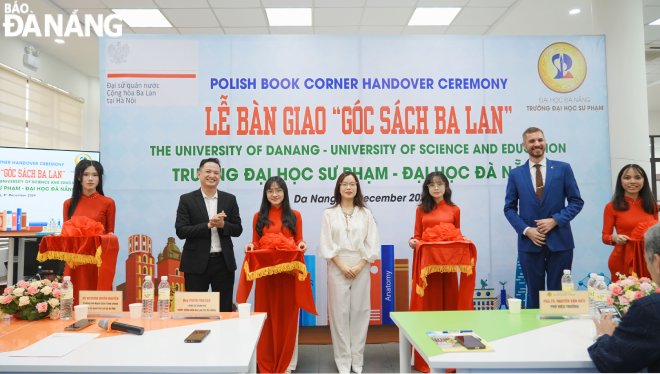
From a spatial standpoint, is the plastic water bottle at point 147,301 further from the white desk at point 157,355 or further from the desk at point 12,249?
the desk at point 12,249

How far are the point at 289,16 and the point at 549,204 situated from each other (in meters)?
4.55

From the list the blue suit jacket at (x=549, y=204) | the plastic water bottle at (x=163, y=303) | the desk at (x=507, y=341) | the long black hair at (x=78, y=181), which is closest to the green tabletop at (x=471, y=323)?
the desk at (x=507, y=341)

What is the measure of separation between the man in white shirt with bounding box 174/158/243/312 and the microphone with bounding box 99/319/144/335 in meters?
1.12

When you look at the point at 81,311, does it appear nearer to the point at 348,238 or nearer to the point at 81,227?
the point at 81,227

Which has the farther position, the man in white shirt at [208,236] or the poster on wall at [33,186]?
the poster on wall at [33,186]

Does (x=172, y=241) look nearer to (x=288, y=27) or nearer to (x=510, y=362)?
(x=510, y=362)

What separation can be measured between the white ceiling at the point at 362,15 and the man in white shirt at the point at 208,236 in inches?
136

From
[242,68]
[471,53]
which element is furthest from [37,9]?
[471,53]

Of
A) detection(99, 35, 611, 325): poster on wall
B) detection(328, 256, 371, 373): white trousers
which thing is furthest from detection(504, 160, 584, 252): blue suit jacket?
detection(328, 256, 371, 373): white trousers

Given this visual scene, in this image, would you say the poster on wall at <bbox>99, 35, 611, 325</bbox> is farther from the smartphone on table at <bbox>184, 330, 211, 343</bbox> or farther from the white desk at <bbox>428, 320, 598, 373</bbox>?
the white desk at <bbox>428, 320, 598, 373</bbox>

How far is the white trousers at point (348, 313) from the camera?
3400 mm

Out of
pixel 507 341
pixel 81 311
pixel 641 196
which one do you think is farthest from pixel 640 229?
pixel 81 311

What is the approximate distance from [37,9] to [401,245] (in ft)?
20.7

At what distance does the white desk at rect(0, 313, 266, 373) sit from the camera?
1.63 metres
